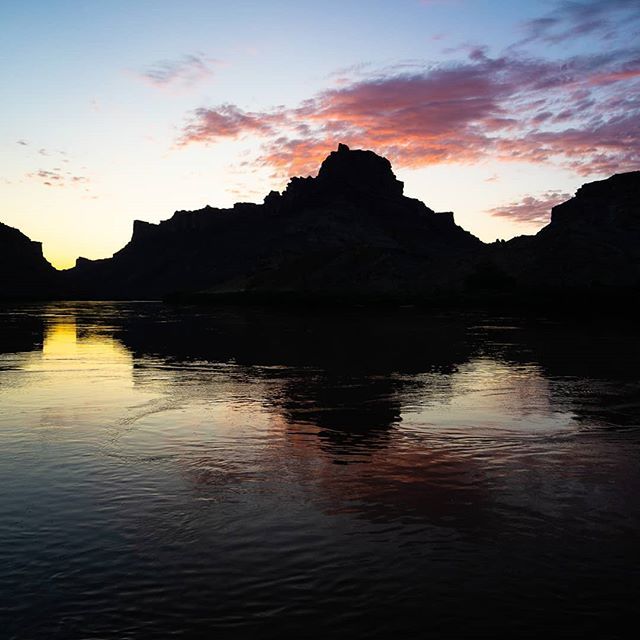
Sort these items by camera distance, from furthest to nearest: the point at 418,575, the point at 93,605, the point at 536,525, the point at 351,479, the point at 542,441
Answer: the point at 542,441
the point at 351,479
the point at 536,525
the point at 418,575
the point at 93,605

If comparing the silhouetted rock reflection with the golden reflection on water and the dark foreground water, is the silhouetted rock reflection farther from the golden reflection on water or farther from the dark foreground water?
the golden reflection on water

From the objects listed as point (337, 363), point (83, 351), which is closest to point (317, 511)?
point (337, 363)

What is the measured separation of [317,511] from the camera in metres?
12.0

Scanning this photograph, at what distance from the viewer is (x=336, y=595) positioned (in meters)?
8.70

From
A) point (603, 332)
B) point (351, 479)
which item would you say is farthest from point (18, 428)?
point (603, 332)

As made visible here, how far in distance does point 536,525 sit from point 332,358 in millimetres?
29863

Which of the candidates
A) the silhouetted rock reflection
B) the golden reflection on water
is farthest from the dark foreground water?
the golden reflection on water

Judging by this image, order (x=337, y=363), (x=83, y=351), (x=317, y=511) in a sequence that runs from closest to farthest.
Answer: (x=317, y=511), (x=337, y=363), (x=83, y=351)

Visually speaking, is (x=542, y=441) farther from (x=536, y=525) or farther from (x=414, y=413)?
(x=536, y=525)

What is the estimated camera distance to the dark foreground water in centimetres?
826

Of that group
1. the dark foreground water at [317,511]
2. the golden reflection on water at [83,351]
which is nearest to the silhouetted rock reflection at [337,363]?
the dark foreground water at [317,511]

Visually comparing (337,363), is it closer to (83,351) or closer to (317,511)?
(83,351)

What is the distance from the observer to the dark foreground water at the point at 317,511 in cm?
826

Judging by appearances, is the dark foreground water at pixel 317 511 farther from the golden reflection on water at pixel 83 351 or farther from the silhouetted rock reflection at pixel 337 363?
the golden reflection on water at pixel 83 351
